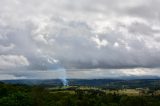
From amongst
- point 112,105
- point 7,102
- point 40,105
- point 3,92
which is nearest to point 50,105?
point 40,105

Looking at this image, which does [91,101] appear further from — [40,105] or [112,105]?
[40,105]

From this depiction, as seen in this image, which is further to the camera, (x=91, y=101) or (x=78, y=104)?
(x=91, y=101)

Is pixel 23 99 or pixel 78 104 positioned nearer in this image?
pixel 23 99

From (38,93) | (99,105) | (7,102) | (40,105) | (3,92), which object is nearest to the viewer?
(7,102)

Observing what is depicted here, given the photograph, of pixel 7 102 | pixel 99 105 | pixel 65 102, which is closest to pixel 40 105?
pixel 7 102

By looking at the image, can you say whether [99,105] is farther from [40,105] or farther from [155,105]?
[40,105]

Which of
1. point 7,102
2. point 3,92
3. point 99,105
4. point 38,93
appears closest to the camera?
point 7,102

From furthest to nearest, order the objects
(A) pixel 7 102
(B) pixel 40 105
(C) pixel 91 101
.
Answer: (C) pixel 91 101, (B) pixel 40 105, (A) pixel 7 102
